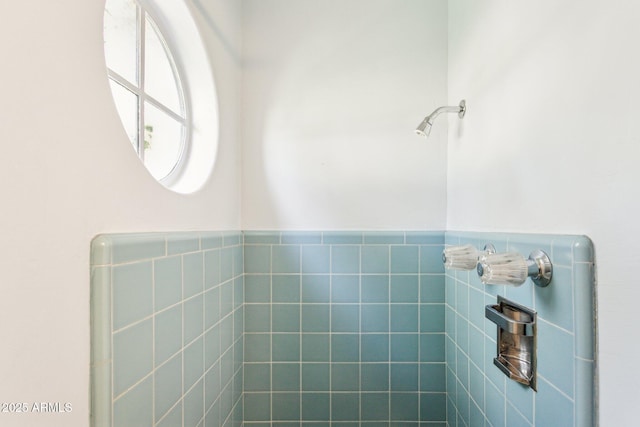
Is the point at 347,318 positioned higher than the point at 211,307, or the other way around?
the point at 211,307

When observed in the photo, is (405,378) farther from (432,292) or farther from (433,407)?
(432,292)

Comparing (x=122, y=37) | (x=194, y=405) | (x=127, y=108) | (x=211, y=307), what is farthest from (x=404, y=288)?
(x=122, y=37)

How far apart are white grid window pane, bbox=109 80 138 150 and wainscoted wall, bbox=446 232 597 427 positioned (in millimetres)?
1194

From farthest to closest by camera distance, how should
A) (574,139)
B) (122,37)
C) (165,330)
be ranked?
(122,37) → (165,330) → (574,139)

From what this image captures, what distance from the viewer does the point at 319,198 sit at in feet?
5.03

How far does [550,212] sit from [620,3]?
428mm

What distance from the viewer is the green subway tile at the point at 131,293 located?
67 cm

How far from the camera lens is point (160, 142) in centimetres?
120

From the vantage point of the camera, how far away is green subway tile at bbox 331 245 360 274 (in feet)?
4.99

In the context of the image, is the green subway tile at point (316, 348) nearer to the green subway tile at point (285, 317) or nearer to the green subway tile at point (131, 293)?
the green subway tile at point (285, 317)

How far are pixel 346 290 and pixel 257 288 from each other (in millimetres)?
427

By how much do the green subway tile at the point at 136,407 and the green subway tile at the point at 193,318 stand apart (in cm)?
21

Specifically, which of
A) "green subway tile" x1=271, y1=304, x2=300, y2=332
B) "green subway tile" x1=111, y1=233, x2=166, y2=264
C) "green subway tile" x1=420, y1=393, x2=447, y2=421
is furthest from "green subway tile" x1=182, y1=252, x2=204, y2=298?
"green subway tile" x1=420, y1=393, x2=447, y2=421

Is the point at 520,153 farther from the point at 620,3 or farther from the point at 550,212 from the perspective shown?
the point at 620,3
